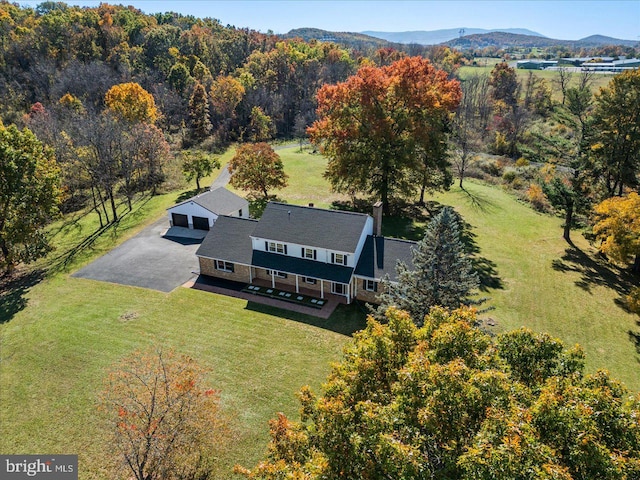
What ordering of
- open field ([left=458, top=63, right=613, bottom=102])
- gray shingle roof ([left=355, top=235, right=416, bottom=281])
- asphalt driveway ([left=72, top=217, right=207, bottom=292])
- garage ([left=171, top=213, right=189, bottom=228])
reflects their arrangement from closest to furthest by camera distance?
gray shingle roof ([left=355, top=235, right=416, bottom=281]), asphalt driveway ([left=72, top=217, right=207, bottom=292]), garage ([left=171, top=213, right=189, bottom=228]), open field ([left=458, top=63, right=613, bottom=102])

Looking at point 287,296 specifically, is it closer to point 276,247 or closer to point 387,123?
point 276,247

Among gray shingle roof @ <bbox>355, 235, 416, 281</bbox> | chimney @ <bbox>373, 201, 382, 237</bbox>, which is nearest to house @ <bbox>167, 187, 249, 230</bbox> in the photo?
chimney @ <bbox>373, 201, 382, 237</bbox>

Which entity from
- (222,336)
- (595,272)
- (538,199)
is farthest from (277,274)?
(538,199)

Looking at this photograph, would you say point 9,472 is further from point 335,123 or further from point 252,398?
point 335,123

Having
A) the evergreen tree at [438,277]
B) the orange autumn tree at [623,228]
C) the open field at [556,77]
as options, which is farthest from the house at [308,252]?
the open field at [556,77]

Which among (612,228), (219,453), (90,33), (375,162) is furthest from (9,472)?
(90,33)

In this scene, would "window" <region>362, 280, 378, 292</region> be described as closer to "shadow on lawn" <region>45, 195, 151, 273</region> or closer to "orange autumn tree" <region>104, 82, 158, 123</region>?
"shadow on lawn" <region>45, 195, 151, 273</region>
